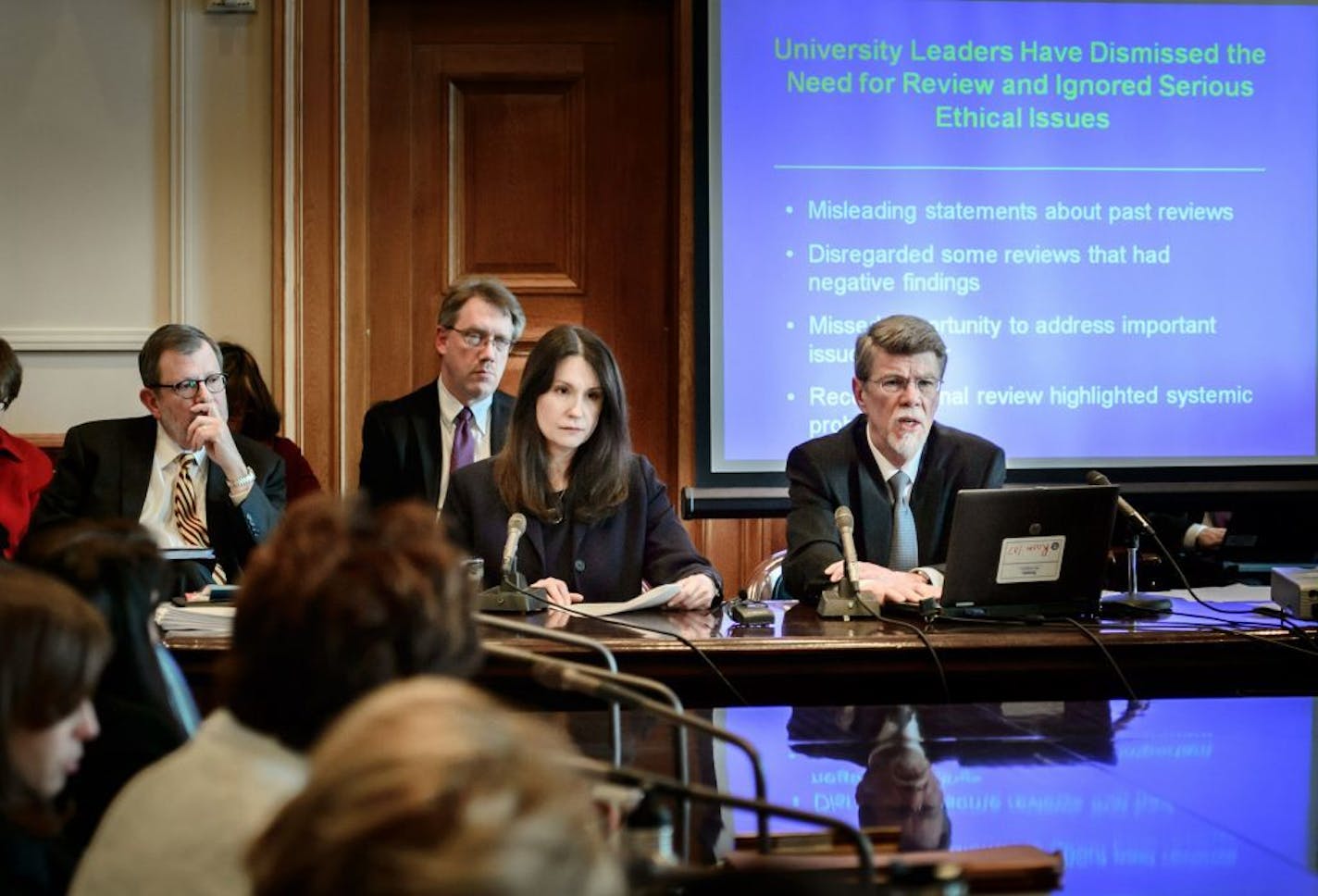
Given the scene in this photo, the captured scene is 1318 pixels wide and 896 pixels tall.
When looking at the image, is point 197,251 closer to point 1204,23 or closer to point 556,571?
point 556,571

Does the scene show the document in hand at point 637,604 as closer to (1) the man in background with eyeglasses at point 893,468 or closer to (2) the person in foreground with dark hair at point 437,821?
(1) the man in background with eyeglasses at point 893,468

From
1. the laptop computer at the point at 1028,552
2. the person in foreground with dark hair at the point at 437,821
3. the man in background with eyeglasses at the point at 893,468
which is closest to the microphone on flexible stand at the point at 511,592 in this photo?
the man in background with eyeglasses at the point at 893,468

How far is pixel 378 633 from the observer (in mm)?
1217

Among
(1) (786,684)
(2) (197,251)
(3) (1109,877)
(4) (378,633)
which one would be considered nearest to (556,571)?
(1) (786,684)

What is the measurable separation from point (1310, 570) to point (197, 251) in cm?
357

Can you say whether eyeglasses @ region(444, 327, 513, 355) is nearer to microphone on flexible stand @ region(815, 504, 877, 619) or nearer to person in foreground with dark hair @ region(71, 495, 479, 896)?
microphone on flexible stand @ region(815, 504, 877, 619)

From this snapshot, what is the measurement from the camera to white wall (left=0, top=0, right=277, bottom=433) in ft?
17.0

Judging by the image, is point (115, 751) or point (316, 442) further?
point (316, 442)

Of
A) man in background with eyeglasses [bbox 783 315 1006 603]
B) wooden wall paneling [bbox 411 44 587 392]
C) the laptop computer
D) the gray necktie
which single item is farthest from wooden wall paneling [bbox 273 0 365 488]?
the laptop computer

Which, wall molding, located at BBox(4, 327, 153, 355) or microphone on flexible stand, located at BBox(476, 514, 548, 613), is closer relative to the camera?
microphone on flexible stand, located at BBox(476, 514, 548, 613)

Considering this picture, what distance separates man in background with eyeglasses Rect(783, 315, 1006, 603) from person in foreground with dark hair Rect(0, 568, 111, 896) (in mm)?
2668

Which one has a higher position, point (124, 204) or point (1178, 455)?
point (124, 204)

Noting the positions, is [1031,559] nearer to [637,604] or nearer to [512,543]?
[637,604]

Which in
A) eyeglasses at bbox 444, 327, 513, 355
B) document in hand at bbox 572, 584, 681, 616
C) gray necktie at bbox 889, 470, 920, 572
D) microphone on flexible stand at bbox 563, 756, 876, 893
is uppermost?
eyeglasses at bbox 444, 327, 513, 355
